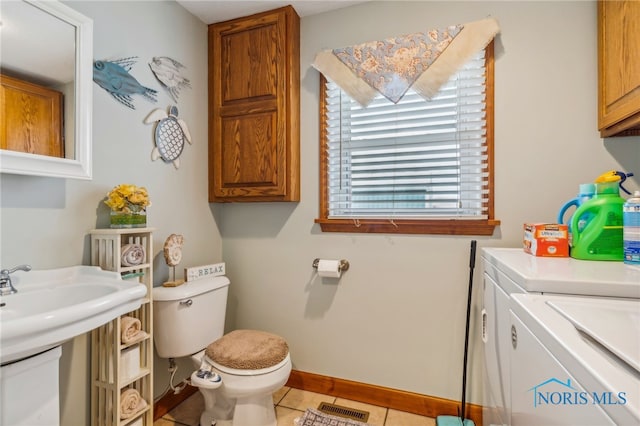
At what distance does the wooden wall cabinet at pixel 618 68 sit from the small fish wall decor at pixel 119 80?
2.27 metres

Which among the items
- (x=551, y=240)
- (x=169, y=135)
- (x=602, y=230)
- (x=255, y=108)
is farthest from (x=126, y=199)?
(x=602, y=230)

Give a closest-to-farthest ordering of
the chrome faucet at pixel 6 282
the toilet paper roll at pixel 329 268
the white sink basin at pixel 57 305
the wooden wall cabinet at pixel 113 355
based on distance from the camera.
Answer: the white sink basin at pixel 57 305, the chrome faucet at pixel 6 282, the wooden wall cabinet at pixel 113 355, the toilet paper roll at pixel 329 268

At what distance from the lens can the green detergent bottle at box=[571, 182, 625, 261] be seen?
1176 millimetres

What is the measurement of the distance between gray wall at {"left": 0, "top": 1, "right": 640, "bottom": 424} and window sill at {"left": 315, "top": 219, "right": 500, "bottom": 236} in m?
0.05

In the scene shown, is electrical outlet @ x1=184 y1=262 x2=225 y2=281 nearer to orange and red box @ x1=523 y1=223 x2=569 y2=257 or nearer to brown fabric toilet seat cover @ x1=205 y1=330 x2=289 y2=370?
brown fabric toilet seat cover @ x1=205 y1=330 x2=289 y2=370

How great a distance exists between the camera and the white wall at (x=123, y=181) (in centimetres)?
118

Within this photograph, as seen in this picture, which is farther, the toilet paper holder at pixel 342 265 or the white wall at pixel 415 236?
the toilet paper holder at pixel 342 265

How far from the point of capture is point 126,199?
138 centimetres

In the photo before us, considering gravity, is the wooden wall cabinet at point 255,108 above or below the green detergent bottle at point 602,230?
above

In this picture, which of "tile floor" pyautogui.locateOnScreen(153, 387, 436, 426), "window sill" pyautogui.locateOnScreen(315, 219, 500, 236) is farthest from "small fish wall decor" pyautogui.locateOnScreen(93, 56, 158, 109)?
"tile floor" pyautogui.locateOnScreen(153, 387, 436, 426)

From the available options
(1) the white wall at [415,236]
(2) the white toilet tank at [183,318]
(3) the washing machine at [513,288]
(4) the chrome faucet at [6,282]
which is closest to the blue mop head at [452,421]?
(1) the white wall at [415,236]

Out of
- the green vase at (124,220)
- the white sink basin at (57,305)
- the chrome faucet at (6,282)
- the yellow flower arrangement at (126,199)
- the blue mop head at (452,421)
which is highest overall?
the yellow flower arrangement at (126,199)

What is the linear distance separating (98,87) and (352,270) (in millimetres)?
1658

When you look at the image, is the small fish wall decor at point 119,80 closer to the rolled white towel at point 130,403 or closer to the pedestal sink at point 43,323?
the pedestal sink at point 43,323
